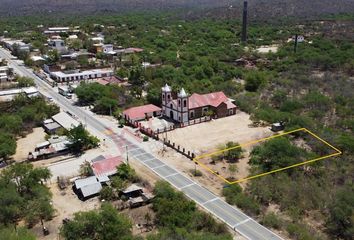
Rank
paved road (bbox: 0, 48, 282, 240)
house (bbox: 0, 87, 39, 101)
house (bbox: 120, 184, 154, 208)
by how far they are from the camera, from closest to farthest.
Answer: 1. paved road (bbox: 0, 48, 282, 240)
2. house (bbox: 120, 184, 154, 208)
3. house (bbox: 0, 87, 39, 101)

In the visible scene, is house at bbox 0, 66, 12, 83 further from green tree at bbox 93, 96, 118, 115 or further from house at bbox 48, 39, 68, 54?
green tree at bbox 93, 96, 118, 115

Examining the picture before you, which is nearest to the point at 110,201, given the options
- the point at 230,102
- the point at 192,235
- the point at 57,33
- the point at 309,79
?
the point at 192,235

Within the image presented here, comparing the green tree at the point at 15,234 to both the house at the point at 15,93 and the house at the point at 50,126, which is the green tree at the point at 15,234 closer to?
the house at the point at 50,126

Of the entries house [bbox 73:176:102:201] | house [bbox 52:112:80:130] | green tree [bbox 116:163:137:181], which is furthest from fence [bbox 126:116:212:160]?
house [bbox 73:176:102:201]

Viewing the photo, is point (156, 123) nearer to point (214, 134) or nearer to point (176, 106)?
point (176, 106)

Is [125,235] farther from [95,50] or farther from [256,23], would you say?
[256,23]

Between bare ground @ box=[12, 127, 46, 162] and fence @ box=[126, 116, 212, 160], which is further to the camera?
bare ground @ box=[12, 127, 46, 162]

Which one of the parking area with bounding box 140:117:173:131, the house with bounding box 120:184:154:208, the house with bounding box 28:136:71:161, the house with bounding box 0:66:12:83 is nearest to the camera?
the house with bounding box 120:184:154:208
